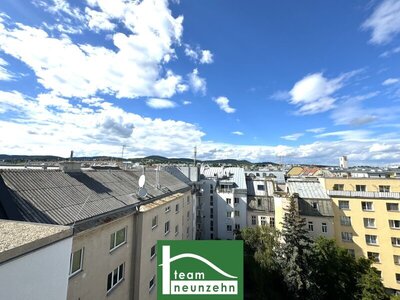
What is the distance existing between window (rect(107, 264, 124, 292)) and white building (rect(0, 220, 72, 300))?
8871 mm

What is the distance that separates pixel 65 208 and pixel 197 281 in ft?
23.1

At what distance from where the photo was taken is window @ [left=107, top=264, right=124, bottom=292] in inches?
479

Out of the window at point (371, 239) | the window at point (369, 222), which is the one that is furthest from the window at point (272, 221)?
the window at point (369, 222)

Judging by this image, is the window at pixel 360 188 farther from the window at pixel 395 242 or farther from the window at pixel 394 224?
the window at pixel 395 242

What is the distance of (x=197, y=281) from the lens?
7.95 meters

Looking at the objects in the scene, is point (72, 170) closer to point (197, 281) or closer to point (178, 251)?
point (178, 251)

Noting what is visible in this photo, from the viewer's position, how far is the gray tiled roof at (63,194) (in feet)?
31.7

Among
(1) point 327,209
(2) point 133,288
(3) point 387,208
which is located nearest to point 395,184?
(3) point 387,208

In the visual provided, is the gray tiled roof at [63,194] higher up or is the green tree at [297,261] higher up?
the gray tiled roof at [63,194]

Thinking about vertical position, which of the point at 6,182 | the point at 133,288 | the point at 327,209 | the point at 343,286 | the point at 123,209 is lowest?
the point at 343,286

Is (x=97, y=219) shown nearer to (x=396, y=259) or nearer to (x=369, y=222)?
(x=369, y=222)

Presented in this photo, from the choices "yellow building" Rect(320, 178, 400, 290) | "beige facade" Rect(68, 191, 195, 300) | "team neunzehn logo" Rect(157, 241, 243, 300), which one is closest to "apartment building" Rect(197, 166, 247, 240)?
"yellow building" Rect(320, 178, 400, 290)

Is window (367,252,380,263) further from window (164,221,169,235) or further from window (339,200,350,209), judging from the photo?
window (164,221,169,235)

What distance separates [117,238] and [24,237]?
9.44m
